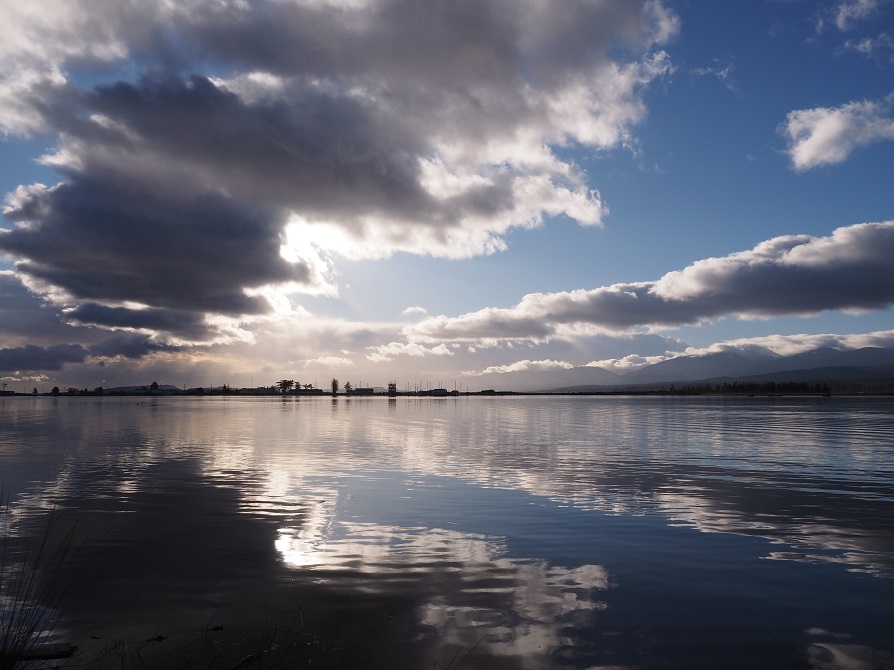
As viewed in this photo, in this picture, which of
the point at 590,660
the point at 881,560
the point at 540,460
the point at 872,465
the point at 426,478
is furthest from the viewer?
the point at 540,460

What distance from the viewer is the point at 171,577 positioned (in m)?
14.0

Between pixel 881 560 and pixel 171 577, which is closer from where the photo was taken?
pixel 171 577

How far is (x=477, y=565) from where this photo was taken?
15.0m

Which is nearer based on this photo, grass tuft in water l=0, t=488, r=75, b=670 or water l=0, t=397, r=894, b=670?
grass tuft in water l=0, t=488, r=75, b=670

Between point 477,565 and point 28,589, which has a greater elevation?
point 28,589

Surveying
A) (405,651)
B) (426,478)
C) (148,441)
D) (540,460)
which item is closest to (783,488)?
(540,460)

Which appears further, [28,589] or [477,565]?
[477,565]

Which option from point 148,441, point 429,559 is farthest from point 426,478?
point 148,441

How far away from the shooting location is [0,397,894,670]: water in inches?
401

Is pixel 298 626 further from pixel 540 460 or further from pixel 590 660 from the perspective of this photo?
pixel 540 460

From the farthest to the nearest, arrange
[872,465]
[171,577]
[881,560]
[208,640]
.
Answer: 1. [872,465]
2. [881,560]
3. [171,577]
4. [208,640]

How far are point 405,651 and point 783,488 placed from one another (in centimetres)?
2347

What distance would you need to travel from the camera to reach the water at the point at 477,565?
1018 centimetres

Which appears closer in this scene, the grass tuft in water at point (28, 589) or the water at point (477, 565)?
the grass tuft in water at point (28, 589)
